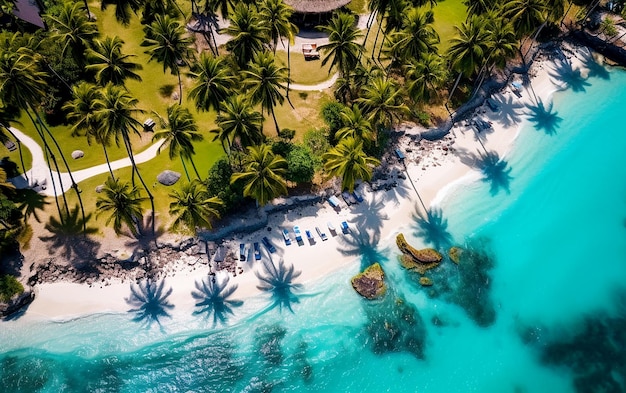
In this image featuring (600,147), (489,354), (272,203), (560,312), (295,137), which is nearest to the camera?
(489,354)

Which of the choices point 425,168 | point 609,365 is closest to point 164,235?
point 425,168

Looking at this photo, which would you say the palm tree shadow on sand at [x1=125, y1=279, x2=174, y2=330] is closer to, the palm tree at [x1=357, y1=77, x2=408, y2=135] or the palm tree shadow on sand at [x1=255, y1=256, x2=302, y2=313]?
the palm tree shadow on sand at [x1=255, y1=256, x2=302, y2=313]

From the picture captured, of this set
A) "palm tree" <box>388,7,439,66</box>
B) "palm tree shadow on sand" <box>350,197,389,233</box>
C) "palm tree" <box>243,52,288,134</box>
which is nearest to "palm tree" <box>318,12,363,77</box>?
"palm tree" <box>388,7,439,66</box>

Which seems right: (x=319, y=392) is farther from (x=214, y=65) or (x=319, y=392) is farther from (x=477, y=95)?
(x=477, y=95)

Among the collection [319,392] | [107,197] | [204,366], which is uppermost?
[107,197]

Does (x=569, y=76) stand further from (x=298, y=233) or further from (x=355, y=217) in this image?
(x=298, y=233)

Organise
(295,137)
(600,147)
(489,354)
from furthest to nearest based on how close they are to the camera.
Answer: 1. (600,147)
2. (295,137)
3. (489,354)

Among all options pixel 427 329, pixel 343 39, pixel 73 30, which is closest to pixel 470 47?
pixel 343 39

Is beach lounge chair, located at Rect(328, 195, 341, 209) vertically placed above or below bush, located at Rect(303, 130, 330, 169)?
below
